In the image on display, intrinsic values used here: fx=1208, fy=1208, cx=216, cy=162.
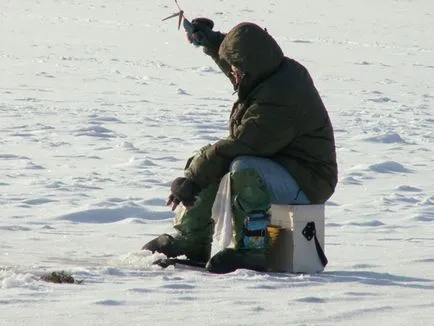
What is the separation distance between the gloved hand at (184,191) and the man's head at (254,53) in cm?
57

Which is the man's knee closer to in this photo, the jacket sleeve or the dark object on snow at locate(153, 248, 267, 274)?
the jacket sleeve

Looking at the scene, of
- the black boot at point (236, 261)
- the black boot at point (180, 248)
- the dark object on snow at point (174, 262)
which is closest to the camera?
the black boot at point (236, 261)

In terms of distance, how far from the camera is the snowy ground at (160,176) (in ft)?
14.6

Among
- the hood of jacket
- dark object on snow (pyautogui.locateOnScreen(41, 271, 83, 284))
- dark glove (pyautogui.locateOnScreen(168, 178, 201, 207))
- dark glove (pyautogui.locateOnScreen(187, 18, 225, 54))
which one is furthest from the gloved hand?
dark glove (pyautogui.locateOnScreen(187, 18, 225, 54))

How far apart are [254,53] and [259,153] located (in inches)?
18.1

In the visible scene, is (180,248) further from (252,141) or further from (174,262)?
(252,141)

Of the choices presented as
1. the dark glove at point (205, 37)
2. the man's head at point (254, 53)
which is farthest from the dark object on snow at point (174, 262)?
the dark glove at point (205, 37)

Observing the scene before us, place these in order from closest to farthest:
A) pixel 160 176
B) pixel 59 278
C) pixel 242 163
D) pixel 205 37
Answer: pixel 59 278 < pixel 242 163 < pixel 205 37 < pixel 160 176

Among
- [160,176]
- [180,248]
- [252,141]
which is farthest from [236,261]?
[160,176]

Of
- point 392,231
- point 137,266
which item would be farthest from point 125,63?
point 137,266

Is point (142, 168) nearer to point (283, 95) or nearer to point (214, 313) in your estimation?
point (283, 95)

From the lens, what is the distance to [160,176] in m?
9.31

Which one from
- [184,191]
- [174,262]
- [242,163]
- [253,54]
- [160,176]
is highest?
[253,54]

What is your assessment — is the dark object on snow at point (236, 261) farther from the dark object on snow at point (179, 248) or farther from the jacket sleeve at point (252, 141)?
→ the jacket sleeve at point (252, 141)
